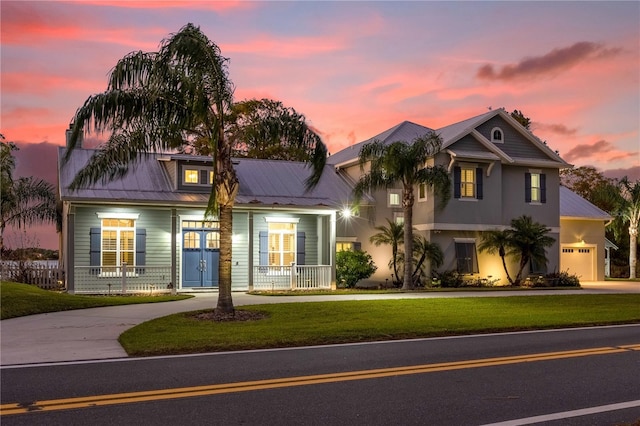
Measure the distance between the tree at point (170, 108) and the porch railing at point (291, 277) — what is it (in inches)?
400

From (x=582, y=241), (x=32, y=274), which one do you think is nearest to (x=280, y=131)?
(x=32, y=274)

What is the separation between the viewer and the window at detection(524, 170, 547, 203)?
31.7m

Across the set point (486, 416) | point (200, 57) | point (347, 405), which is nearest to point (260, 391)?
point (347, 405)

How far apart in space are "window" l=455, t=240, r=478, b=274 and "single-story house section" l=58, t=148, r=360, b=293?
19.1 ft

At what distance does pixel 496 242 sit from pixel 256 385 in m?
23.5

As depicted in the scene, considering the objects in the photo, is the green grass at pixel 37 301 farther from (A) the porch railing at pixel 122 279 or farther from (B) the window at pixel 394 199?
(B) the window at pixel 394 199

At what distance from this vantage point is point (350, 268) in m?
27.3

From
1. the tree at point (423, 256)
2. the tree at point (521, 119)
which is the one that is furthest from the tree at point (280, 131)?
the tree at point (521, 119)

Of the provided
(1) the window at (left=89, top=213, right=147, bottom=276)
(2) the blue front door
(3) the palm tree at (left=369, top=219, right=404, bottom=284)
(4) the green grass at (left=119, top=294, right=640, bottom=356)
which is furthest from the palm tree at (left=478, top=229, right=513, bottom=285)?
(1) the window at (left=89, top=213, right=147, bottom=276)

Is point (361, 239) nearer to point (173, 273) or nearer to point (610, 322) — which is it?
point (173, 273)

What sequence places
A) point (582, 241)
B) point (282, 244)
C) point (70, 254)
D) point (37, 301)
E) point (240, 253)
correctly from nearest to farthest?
1. point (37, 301)
2. point (70, 254)
3. point (240, 253)
4. point (282, 244)
5. point (582, 241)

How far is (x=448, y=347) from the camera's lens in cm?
1166

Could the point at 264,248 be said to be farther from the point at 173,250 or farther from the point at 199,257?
the point at 173,250

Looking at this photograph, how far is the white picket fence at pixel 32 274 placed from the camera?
24.0m
